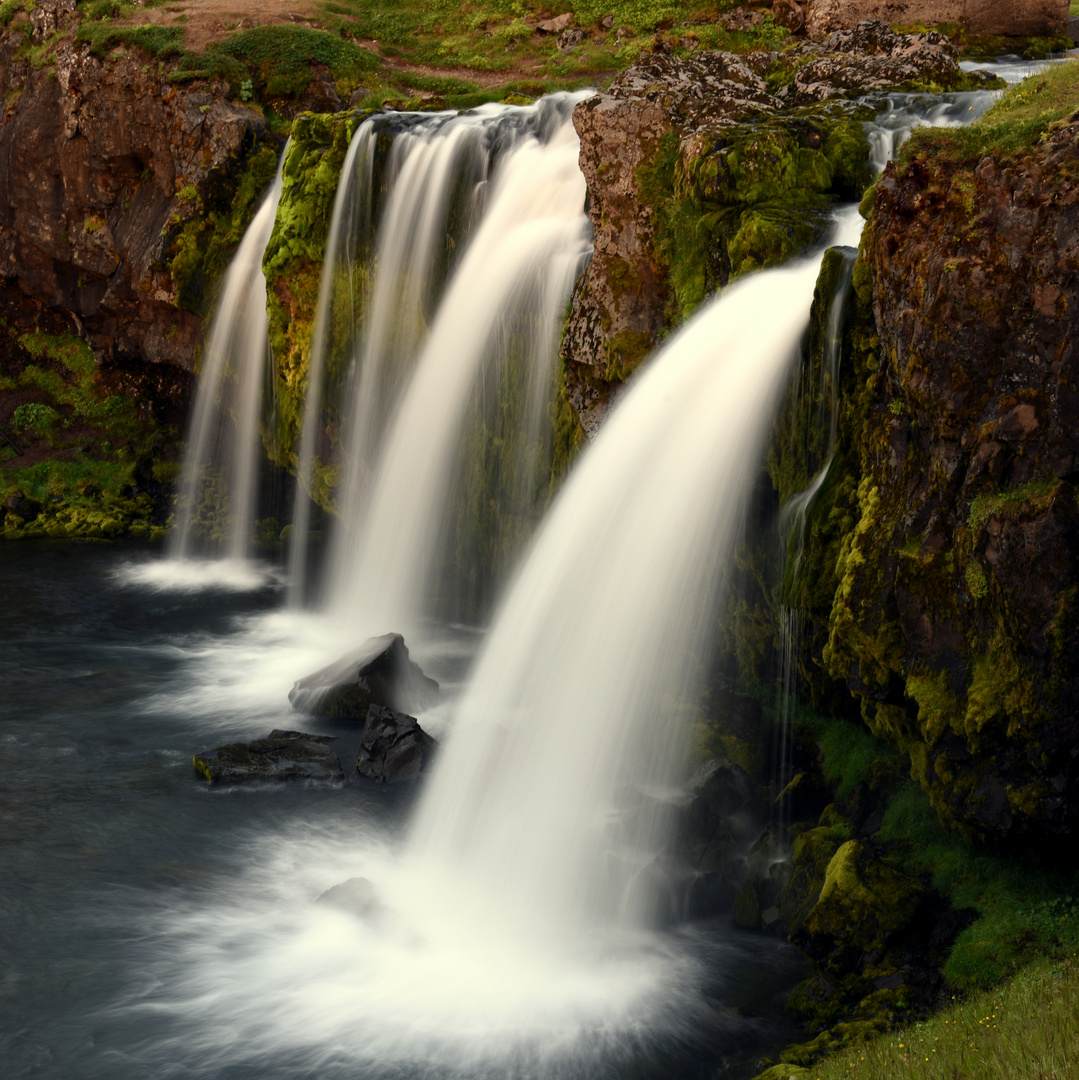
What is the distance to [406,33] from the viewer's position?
3089 cm

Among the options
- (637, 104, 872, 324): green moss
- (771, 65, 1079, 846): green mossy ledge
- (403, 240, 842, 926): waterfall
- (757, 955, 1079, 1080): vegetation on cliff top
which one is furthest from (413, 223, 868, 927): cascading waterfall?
(757, 955, 1079, 1080): vegetation on cliff top

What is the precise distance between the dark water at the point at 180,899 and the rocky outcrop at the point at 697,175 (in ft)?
20.5

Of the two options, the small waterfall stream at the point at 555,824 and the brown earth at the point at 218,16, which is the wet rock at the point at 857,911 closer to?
the small waterfall stream at the point at 555,824

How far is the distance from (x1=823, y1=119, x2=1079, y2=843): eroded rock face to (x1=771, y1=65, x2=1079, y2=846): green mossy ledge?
0.01m

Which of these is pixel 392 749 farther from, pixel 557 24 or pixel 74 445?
pixel 557 24

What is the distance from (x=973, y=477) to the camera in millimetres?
7605

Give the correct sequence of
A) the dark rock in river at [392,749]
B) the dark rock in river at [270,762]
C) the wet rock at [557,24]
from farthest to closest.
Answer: the wet rock at [557,24] → the dark rock in river at [392,749] → the dark rock in river at [270,762]

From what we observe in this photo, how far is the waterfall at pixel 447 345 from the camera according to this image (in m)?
15.6

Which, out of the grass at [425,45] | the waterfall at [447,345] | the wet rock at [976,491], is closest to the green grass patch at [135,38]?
the grass at [425,45]

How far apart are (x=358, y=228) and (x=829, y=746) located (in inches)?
487

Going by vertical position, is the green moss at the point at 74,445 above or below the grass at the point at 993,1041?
above

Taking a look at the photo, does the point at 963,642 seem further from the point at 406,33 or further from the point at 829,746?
the point at 406,33

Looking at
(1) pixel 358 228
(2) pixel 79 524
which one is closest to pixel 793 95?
(1) pixel 358 228

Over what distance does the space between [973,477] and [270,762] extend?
8.62m
